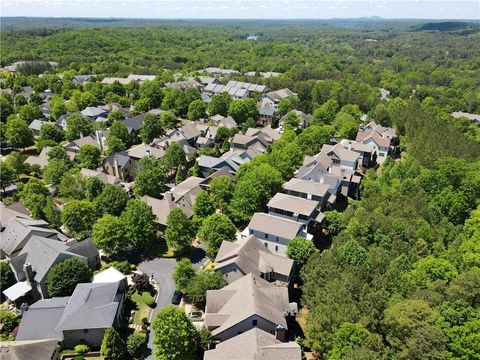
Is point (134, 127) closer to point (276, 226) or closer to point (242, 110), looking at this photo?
point (242, 110)

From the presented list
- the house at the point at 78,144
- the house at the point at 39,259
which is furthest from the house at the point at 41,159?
the house at the point at 39,259

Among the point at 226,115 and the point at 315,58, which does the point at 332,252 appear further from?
the point at 315,58

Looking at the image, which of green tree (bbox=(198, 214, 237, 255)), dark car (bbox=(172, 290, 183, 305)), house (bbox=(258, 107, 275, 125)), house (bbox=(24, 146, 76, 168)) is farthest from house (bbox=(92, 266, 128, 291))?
house (bbox=(258, 107, 275, 125))

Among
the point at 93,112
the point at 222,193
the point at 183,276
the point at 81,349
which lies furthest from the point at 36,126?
the point at 81,349

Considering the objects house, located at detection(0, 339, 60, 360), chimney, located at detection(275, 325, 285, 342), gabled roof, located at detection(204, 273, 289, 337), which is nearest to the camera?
house, located at detection(0, 339, 60, 360)

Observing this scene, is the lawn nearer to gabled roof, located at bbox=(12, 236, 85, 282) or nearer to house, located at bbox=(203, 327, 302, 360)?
gabled roof, located at bbox=(12, 236, 85, 282)

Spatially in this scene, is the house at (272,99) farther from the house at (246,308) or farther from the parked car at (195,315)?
the parked car at (195,315)
